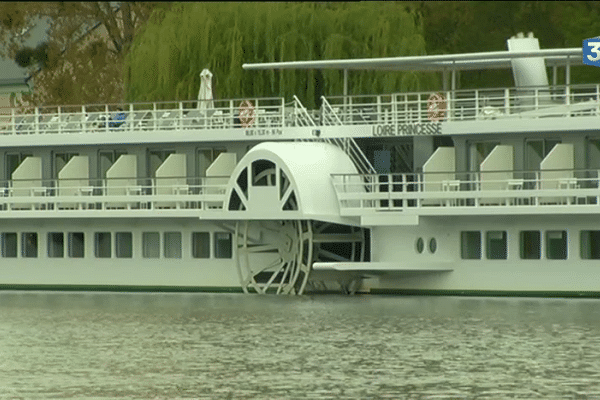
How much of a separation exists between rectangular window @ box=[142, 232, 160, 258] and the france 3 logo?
39.5ft

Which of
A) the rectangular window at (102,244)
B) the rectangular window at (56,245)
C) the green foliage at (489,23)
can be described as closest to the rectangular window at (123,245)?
the rectangular window at (102,244)

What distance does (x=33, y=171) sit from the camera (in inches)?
2282

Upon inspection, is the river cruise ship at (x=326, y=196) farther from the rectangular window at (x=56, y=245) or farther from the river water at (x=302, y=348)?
the river water at (x=302, y=348)

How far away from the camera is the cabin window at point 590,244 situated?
49.7 metres

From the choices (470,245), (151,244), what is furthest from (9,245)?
(470,245)

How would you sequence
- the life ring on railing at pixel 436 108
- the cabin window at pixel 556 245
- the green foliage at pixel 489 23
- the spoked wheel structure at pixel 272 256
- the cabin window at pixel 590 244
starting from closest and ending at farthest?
the cabin window at pixel 590 244, the cabin window at pixel 556 245, the spoked wheel structure at pixel 272 256, the life ring on railing at pixel 436 108, the green foliage at pixel 489 23

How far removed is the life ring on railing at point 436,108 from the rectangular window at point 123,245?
8852 millimetres

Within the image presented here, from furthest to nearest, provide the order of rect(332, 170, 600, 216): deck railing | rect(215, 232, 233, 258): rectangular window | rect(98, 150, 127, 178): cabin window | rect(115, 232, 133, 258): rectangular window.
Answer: rect(98, 150, 127, 178): cabin window, rect(115, 232, 133, 258): rectangular window, rect(215, 232, 233, 258): rectangular window, rect(332, 170, 600, 216): deck railing

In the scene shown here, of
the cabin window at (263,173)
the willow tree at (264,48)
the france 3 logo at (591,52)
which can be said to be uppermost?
the willow tree at (264,48)

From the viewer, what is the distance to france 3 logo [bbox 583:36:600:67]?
53.9 m

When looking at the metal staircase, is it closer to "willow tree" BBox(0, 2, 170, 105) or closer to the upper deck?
the upper deck

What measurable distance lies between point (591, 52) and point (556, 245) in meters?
6.91

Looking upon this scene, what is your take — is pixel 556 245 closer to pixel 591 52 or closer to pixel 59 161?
pixel 591 52

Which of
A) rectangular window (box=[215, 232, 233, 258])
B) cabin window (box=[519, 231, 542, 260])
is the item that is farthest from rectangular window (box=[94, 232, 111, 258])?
cabin window (box=[519, 231, 542, 260])
